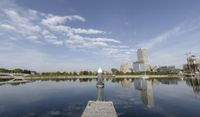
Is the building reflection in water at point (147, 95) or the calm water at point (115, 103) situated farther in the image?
the building reflection in water at point (147, 95)

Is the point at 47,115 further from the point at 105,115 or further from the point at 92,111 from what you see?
the point at 105,115

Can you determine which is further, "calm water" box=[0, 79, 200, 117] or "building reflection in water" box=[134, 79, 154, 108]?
"building reflection in water" box=[134, 79, 154, 108]

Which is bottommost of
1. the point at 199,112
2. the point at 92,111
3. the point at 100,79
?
the point at 199,112

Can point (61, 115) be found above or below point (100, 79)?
below

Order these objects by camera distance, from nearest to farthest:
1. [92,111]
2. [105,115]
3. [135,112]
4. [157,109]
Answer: [105,115], [92,111], [135,112], [157,109]

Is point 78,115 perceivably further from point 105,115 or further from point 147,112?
point 147,112

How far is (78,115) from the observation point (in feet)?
121

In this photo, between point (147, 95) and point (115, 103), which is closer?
point (115, 103)

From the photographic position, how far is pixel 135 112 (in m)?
40.2

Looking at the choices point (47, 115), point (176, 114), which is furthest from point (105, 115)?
point (176, 114)

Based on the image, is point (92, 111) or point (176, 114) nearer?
point (92, 111)

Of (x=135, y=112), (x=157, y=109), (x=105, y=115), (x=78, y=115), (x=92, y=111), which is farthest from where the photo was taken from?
(x=157, y=109)

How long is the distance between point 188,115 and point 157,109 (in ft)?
23.1

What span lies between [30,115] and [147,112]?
2366 cm
